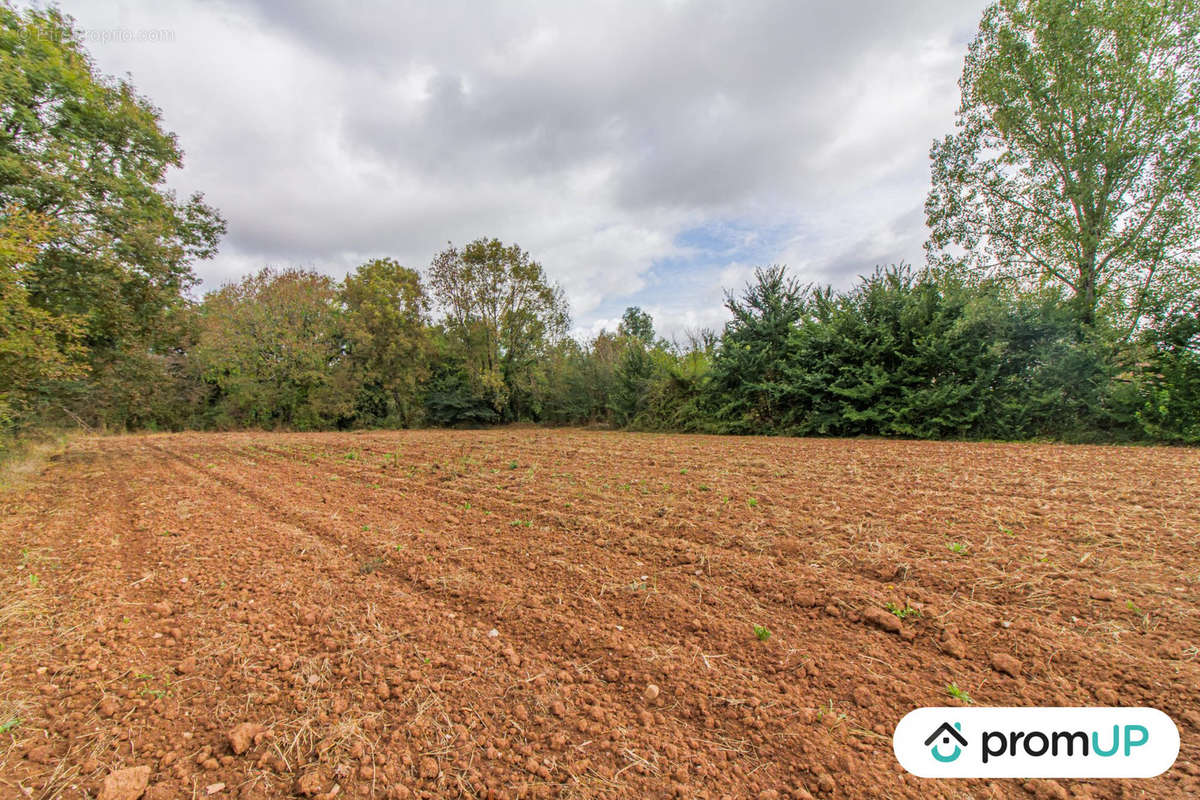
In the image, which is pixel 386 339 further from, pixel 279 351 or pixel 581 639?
pixel 581 639

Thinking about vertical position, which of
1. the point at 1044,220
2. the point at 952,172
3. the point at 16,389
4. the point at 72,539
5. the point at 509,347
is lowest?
the point at 72,539

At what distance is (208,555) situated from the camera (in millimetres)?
3387

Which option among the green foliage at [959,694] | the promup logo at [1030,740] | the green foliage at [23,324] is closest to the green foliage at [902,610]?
the green foliage at [959,694]

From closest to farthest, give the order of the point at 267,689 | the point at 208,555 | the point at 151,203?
the point at 267,689, the point at 208,555, the point at 151,203

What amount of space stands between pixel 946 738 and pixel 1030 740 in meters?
0.30

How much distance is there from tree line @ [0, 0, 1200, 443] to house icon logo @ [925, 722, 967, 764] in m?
9.38

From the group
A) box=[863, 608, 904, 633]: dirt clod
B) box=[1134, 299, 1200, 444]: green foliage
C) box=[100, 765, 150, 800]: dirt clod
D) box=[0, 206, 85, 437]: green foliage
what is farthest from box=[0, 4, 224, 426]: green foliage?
box=[1134, 299, 1200, 444]: green foliage

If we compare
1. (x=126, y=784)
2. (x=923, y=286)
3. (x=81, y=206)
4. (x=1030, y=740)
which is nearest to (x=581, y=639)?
(x=126, y=784)

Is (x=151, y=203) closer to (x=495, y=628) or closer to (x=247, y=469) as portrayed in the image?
(x=247, y=469)

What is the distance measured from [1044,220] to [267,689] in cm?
1827

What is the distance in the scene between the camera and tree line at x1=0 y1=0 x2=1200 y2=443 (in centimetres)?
671

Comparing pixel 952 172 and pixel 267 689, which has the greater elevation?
pixel 952 172

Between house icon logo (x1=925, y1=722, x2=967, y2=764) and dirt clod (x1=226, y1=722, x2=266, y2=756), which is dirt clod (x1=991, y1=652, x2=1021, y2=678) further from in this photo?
dirt clod (x1=226, y1=722, x2=266, y2=756)

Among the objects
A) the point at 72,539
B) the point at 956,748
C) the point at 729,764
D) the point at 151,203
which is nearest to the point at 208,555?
the point at 72,539
